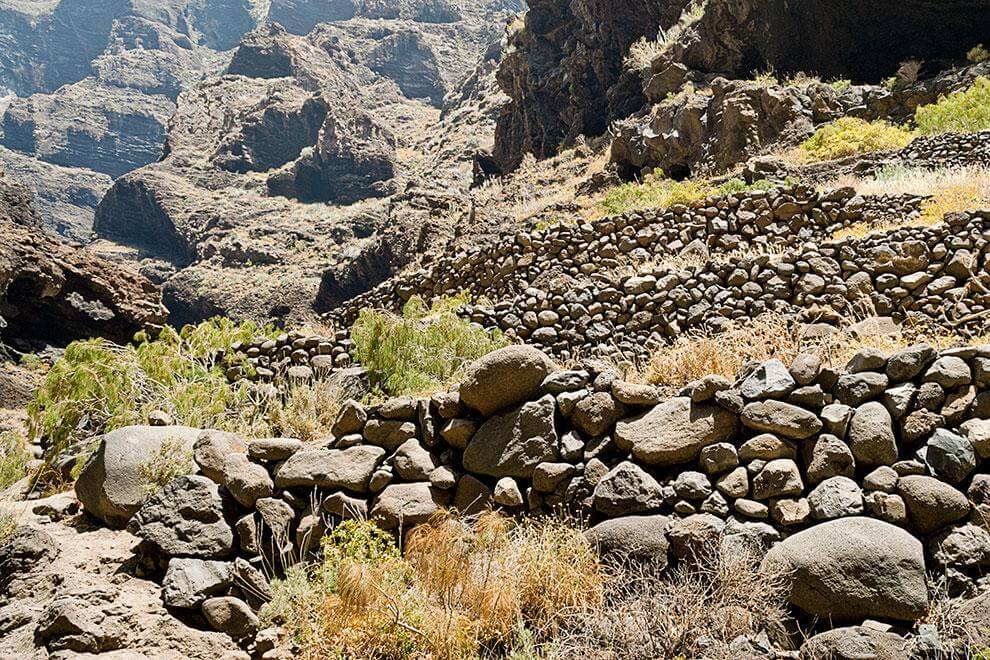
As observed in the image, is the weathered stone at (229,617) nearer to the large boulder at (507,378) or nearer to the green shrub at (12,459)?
the large boulder at (507,378)

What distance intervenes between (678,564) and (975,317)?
4.94m

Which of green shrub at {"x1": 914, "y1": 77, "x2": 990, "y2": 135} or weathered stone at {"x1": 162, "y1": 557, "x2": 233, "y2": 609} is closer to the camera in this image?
weathered stone at {"x1": 162, "y1": 557, "x2": 233, "y2": 609}

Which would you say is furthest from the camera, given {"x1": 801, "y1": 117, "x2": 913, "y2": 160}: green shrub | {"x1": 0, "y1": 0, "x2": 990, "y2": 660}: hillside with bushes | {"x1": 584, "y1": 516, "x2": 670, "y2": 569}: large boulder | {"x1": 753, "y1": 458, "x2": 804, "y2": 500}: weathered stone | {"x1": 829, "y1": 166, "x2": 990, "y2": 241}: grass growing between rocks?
{"x1": 801, "y1": 117, "x2": 913, "y2": 160}: green shrub

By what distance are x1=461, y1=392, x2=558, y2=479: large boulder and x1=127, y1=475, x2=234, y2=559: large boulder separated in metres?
1.80

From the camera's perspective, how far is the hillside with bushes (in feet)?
11.3

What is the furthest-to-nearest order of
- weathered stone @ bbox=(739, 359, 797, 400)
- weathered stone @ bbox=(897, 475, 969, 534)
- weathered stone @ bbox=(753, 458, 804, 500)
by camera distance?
weathered stone @ bbox=(739, 359, 797, 400), weathered stone @ bbox=(753, 458, 804, 500), weathered stone @ bbox=(897, 475, 969, 534)

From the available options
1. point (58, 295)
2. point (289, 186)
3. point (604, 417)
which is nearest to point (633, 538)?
point (604, 417)

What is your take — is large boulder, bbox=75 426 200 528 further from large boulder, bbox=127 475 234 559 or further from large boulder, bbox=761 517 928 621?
large boulder, bbox=761 517 928 621

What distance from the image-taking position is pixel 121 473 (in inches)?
189

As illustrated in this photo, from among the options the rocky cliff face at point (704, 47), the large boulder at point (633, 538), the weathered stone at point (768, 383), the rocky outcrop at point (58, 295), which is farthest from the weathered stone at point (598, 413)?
the rocky cliff face at point (704, 47)

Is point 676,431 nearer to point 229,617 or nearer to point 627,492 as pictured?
point 627,492

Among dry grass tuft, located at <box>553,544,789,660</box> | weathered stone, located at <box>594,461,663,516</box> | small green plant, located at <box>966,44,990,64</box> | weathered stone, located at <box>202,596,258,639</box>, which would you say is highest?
small green plant, located at <box>966,44,990,64</box>

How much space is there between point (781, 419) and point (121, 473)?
466cm

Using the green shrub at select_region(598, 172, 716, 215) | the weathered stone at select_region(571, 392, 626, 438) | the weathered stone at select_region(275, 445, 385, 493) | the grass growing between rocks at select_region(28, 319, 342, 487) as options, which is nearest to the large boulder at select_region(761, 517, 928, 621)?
the weathered stone at select_region(571, 392, 626, 438)
